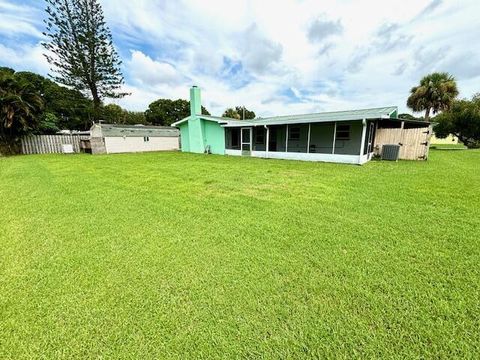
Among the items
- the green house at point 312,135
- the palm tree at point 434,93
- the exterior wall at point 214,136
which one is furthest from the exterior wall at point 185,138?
the palm tree at point 434,93

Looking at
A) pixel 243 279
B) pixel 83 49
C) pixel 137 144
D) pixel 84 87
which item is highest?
pixel 83 49

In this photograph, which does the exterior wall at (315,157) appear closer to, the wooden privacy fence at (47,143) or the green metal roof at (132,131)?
the green metal roof at (132,131)

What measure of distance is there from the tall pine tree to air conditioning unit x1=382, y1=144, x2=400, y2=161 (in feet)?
96.2

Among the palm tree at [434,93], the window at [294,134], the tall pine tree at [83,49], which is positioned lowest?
the window at [294,134]

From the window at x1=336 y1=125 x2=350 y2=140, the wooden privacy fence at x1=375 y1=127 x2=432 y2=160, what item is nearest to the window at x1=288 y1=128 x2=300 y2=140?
the window at x1=336 y1=125 x2=350 y2=140

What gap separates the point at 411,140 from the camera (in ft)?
40.5

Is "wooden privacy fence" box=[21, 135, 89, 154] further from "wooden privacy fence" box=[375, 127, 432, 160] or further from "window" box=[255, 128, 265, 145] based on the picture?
"wooden privacy fence" box=[375, 127, 432, 160]

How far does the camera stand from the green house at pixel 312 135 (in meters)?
12.1

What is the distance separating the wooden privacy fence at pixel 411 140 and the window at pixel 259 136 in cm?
774

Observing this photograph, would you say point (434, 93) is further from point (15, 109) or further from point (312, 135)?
point (15, 109)

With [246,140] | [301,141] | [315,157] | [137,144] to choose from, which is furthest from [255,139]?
[137,144]

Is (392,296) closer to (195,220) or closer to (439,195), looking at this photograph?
(195,220)

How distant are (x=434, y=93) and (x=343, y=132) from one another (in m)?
15.3

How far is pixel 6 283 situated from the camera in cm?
246
